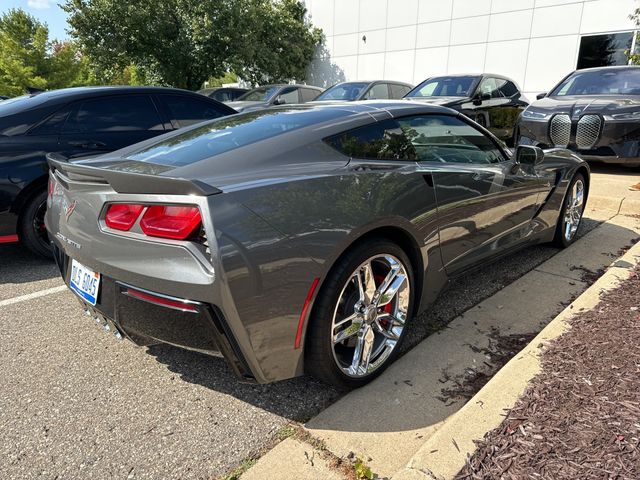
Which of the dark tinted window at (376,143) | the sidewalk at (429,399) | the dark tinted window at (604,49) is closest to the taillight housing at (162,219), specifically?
the dark tinted window at (376,143)

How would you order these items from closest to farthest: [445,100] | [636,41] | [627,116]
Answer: [627,116] → [445,100] → [636,41]

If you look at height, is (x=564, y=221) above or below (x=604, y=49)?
below

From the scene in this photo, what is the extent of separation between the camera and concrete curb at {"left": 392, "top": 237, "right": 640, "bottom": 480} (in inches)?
64.9

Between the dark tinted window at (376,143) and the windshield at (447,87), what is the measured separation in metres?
7.21

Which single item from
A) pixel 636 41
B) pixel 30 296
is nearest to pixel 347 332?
pixel 30 296

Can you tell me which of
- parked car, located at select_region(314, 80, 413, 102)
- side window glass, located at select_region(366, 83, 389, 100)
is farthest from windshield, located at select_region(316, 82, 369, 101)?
side window glass, located at select_region(366, 83, 389, 100)

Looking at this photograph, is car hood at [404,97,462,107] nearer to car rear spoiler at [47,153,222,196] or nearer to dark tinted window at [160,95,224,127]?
dark tinted window at [160,95,224,127]

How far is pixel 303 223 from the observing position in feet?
6.45

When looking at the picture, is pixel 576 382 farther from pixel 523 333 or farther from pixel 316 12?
pixel 316 12

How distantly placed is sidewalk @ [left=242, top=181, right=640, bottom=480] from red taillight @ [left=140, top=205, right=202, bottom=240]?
39.6 inches

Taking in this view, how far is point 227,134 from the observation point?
259cm

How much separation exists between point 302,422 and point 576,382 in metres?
1.29

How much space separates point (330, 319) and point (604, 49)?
636 inches

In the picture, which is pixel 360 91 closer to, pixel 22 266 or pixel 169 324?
pixel 22 266
